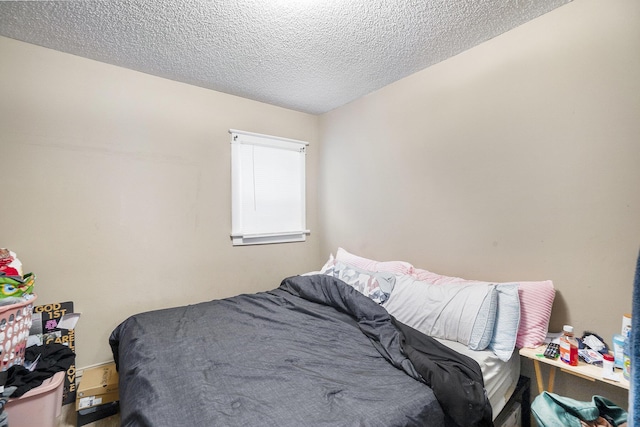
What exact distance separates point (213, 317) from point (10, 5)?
7.17 ft

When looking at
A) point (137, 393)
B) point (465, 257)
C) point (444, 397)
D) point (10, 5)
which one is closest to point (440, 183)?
point (465, 257)

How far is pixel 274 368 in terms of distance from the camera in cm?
139

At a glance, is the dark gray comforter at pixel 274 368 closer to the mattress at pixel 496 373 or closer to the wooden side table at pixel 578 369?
the mattress at pixel 496 373

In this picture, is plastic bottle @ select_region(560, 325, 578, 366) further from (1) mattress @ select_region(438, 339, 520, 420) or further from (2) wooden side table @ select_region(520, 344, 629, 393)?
(1) mattress @ select_region(438, 339, 520, 420)

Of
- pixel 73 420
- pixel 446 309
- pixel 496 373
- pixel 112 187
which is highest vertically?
pixel 112 187

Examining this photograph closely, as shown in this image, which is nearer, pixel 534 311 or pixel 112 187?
pixel 534 311

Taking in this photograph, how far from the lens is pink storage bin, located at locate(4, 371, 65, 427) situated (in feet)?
4.93

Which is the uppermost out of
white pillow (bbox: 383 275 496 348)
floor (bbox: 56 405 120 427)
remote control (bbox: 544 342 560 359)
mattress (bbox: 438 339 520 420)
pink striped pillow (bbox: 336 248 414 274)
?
pink striped pillow (bbox: 336 248 414 274)

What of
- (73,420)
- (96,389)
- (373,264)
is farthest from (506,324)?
(73,420)

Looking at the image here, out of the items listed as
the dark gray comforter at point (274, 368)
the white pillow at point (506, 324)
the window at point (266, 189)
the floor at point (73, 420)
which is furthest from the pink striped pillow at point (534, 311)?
the floor at point (73, 420)

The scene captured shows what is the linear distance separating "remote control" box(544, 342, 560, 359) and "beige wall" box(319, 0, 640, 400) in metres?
0.26

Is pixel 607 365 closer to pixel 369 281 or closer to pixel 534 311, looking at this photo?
pixel 534 311

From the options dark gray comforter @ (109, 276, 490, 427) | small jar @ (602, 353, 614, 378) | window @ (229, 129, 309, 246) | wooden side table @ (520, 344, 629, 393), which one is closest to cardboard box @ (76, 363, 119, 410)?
dark gray comforter @ (109, 276, 490, 427)

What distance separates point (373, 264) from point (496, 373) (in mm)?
1240
